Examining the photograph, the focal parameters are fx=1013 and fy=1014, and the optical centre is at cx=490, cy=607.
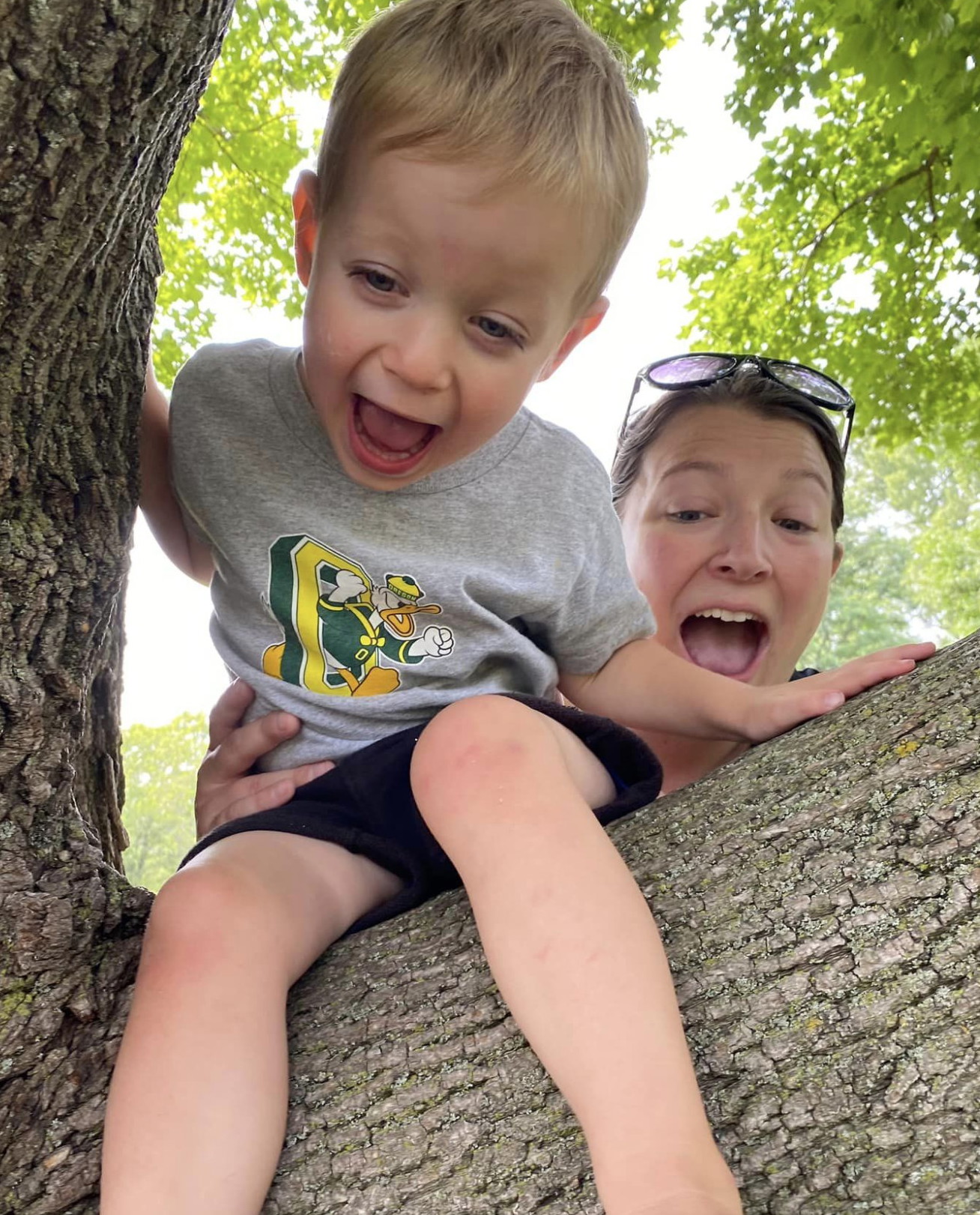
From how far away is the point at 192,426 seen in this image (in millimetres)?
1785

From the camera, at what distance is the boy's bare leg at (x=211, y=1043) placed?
1113mm

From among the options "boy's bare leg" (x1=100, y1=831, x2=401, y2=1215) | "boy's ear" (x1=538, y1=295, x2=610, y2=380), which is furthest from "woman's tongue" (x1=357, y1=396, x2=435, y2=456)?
"boy's bare leg" (x1=100, y1=831, x2=401, y2=1215)

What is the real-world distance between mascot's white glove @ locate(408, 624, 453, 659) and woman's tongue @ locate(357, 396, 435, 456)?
1.17 ft

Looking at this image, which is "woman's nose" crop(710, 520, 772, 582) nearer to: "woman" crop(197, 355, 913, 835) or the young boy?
"woman" crop(197, 355, 913, 835)

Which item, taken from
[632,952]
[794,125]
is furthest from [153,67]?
[794,125]

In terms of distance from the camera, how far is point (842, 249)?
5.38 metres

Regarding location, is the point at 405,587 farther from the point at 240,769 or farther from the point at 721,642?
the point at 721,642

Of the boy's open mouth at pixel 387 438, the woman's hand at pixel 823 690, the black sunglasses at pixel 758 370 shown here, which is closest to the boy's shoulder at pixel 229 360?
the boy's open mouth at pixel 387 438

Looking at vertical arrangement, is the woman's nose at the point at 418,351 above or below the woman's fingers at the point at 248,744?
above

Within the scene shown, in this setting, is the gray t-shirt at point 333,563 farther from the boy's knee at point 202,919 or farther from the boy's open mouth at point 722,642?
the boy's open mouth at point 722,642

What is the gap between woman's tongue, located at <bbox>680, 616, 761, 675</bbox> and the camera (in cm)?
292

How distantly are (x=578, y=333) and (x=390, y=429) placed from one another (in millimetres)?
396

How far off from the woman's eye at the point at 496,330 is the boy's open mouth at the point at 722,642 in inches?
60.4

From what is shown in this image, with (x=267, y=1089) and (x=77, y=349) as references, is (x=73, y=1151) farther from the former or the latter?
(x=77, y=349)
